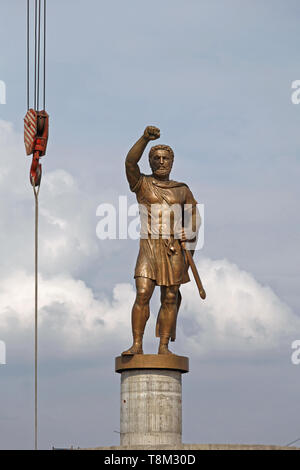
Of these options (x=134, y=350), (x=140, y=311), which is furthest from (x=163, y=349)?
(x=140, y=311)

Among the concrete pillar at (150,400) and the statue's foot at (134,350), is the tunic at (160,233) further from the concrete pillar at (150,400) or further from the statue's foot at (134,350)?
the concrete pillar at (150,400)

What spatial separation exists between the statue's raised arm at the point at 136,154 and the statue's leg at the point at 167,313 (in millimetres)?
2340

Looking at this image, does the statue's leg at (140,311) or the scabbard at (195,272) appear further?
the scabbard at (195,272)

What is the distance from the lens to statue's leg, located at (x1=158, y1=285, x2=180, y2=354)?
23.4 metres

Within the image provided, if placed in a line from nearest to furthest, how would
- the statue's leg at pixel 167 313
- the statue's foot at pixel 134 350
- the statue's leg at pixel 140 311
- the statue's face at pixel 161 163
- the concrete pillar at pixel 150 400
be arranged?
the concrete pillar at pixel 150 400 → the statue's foot at pixel 134 350 → the statue's leg at pixel 140 311 → the statue's leg at pixel 167 313 → the statue's face at pixel 161 163

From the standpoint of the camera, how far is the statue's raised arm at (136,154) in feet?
74.8

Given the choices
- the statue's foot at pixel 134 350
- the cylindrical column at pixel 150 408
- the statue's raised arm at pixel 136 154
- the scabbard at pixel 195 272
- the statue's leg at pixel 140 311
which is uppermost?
the statue's raised arm at pixel 136 154

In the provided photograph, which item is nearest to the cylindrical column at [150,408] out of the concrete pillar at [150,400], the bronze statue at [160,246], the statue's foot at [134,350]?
the concrete pillar at [150,400]

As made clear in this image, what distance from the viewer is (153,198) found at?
23.5 m

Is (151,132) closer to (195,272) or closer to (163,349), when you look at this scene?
(195,272)

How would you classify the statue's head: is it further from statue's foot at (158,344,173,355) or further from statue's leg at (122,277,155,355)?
statue's foot at (158,344,173,355)

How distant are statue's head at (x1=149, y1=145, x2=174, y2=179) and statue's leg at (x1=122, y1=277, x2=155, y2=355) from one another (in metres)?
2.30

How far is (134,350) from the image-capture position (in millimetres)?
22984

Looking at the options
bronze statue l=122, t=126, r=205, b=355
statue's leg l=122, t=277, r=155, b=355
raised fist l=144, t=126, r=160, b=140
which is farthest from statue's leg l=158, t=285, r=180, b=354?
raised fist l=144, t=126, r=160, b=140
